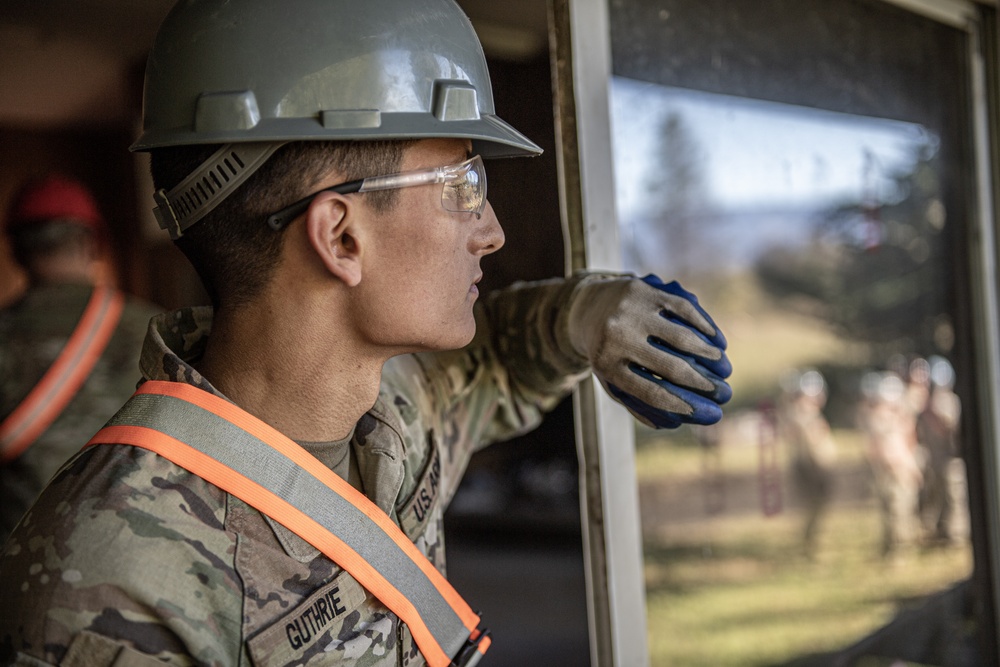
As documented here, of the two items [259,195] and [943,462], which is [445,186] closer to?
[259,195]

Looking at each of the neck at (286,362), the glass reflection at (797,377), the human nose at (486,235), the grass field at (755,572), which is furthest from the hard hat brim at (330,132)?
the grass field at (755,572)

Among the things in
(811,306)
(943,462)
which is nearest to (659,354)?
(943,462)

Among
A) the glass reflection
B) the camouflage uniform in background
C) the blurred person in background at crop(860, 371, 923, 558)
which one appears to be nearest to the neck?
the glass reflection

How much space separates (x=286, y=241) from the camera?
129cm

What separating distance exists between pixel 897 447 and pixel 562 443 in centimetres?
312

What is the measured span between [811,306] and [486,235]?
14.3ft

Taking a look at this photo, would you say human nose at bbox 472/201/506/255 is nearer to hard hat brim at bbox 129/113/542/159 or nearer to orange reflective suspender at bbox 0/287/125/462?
hard hat brim at bbox 129/113/542/159

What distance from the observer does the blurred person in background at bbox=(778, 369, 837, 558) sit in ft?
15.2

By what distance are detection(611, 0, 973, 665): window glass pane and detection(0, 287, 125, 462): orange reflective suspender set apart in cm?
165

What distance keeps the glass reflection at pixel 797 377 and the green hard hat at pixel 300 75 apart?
952 millimetres

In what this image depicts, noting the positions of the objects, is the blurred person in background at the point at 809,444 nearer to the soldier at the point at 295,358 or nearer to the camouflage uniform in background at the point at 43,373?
the camouflage uniform in background at the point at 43,373

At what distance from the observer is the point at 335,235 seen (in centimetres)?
128

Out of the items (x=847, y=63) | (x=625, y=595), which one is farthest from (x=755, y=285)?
(x=625, y=595)

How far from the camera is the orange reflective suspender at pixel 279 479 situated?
1.17 metres
